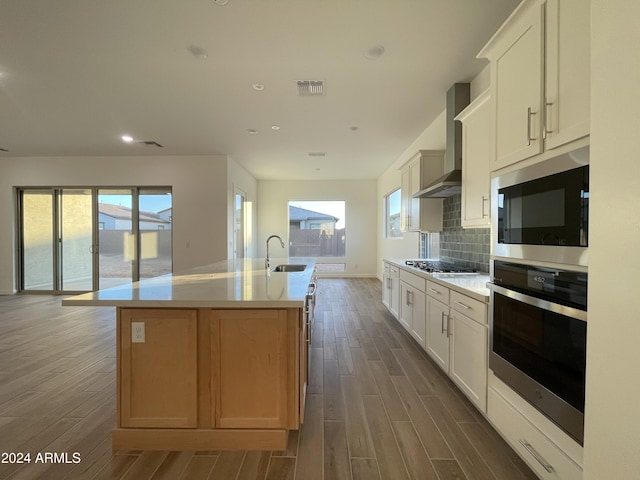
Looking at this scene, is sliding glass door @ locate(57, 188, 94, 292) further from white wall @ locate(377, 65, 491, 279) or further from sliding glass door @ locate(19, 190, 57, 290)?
white wall @ locate(377, 65, 491, 279)

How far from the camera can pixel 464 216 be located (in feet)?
8.33

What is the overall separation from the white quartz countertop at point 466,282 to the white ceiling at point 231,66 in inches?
76.4

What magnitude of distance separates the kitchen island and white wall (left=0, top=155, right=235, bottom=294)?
4320mm

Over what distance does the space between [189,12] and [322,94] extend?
1.52m

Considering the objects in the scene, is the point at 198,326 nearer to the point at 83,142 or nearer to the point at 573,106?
the point at 573,106

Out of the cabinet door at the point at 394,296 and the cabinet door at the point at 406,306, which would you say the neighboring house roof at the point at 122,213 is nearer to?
the cabinet door at the point at 394,296

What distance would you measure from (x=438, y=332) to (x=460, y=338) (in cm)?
38

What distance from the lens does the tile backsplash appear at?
9.38ft

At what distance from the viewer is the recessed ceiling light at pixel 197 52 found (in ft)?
8.16

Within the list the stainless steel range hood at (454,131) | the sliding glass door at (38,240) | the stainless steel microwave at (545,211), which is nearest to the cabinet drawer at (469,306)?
the stainless steel microwave at (545,211)

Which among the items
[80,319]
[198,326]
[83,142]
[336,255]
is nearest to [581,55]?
[198,326]

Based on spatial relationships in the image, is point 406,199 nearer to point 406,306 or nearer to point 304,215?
point 406,306

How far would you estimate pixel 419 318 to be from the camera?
9.67 feet

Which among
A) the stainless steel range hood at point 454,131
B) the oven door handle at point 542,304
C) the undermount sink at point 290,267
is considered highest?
the stainless steel range hood at point 454,131
